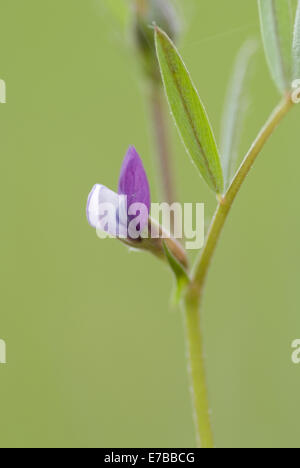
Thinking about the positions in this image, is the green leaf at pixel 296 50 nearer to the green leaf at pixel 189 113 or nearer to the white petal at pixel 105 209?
the green leaf at pixel 189 113

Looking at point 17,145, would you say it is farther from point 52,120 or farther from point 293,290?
point 293,290

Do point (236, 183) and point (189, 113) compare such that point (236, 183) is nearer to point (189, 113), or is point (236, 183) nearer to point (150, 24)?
point (189, 113)

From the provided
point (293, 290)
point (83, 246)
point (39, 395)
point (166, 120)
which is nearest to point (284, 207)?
point (293, 290)

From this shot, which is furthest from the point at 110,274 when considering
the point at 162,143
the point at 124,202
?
the point at 124,202

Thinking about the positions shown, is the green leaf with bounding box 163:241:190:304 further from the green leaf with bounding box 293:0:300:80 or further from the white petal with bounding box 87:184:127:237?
the green leaf with bounding box 293:0:300:80

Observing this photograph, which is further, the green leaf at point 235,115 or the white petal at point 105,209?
the green leaf at point 235,115
